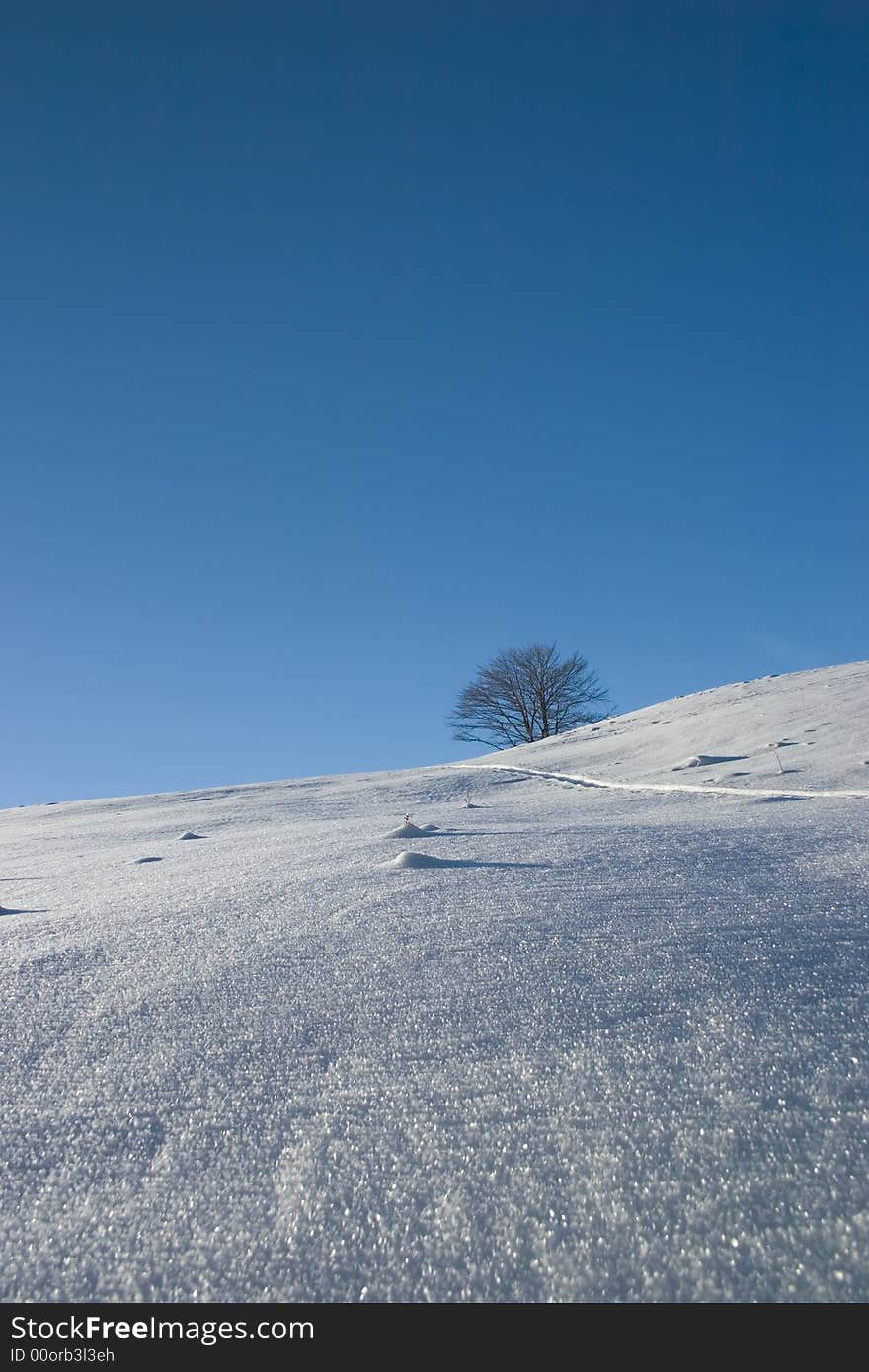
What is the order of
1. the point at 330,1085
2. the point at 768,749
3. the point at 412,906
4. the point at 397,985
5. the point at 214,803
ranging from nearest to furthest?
the point at 330,1085
the point at 397,985
the point at 412,906
the point at 768,749
the point at 214,803

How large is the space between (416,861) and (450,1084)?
132cm

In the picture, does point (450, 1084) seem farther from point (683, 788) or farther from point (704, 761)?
point (704, 761)

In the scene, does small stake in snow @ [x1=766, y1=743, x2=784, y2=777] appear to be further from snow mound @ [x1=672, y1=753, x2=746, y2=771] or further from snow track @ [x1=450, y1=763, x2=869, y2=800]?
snow track @ [x1=450, y1=763, x2=869, y2=800]

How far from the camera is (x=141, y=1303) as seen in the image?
77 cm

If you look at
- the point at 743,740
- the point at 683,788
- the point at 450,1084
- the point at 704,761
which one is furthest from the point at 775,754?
the point at 450,1084

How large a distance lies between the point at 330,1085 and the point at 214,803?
597 centimetres

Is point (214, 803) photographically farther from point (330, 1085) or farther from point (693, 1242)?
point (693, 1242)

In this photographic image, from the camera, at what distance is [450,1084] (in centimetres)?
106

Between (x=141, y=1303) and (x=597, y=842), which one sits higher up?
(x=597, y=842)

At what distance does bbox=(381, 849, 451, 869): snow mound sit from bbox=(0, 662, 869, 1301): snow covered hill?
36 millimetres

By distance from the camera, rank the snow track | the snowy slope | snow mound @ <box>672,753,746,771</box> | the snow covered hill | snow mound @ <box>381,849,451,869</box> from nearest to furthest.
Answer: the snow covered hill, snow mound @ <box>381,849,451,869</box>, the snow track, the snowy slope, snow mound @ <box>672,753,746,771</box>

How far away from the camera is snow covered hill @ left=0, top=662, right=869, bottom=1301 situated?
78cm

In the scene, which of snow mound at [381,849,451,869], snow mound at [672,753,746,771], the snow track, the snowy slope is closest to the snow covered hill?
snow mound at [381,849,451,869]
